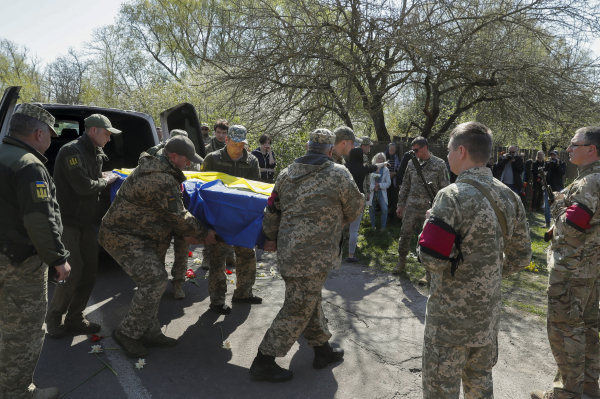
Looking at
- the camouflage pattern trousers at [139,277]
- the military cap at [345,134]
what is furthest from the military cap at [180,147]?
the military cap at [345,134]

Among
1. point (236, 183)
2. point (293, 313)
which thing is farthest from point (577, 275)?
point (236, 183)

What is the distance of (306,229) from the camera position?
3.20 metres

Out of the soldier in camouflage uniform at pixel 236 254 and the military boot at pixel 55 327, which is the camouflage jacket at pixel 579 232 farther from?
the military boot at pixel 55 327

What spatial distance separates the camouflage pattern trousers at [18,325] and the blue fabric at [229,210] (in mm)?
1528

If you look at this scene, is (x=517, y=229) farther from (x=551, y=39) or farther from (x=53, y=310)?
(x=551, y=39)

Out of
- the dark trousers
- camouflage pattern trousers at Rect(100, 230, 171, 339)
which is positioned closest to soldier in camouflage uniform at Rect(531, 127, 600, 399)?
camouflage pattern trousers at Rect(100, 230, 171, 339)

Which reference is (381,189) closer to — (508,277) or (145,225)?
(508,277)

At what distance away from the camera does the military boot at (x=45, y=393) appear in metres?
2.85

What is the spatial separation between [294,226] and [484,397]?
1700mm

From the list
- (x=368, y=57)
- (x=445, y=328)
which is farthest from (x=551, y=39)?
(x=445, y=328)

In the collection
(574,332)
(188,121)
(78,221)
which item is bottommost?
(574,332)

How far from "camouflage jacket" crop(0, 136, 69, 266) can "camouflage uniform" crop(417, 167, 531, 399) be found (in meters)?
2.43

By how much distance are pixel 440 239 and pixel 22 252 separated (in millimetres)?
2687

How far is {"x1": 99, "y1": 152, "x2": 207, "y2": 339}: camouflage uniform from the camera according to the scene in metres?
3.52
